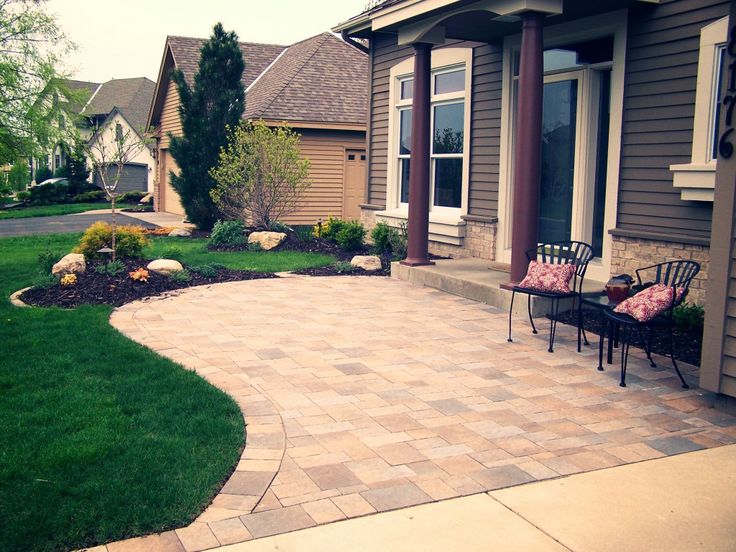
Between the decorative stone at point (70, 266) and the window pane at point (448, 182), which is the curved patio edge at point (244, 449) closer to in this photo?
the decorative stone at point (70, 266)

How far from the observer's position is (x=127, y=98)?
44.6 metres

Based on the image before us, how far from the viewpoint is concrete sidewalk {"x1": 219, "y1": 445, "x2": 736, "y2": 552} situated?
3.28 metres

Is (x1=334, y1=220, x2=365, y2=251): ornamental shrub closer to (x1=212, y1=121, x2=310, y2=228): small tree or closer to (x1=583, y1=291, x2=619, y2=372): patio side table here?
(x1=212, y1=121, x2=310, y2=228): small tree

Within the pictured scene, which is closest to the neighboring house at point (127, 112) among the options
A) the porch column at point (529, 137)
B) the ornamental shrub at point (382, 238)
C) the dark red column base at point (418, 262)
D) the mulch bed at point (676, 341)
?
the ornamental shrub at point (382, 238)

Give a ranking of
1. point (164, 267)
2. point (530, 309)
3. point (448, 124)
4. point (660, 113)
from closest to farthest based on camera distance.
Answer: point (530, 309) < point (660, 113) < point (164, 267) < point (448, 124)

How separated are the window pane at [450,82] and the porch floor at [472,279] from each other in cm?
279

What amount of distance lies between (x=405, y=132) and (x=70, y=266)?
6444 mm

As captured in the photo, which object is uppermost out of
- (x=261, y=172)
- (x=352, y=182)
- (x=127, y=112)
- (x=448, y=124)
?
(x=127, y=112)

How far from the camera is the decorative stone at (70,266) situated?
977cm

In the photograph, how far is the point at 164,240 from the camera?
53.3 feet

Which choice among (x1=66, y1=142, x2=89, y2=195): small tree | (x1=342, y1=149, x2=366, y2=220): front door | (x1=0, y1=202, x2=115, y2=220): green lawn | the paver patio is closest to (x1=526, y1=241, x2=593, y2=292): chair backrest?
the paver patio

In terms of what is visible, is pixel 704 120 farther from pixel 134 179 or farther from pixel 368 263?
pixel 134 179

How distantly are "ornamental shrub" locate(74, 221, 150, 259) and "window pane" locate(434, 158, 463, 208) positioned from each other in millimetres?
4805

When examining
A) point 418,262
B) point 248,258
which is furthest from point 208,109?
point 418,262
